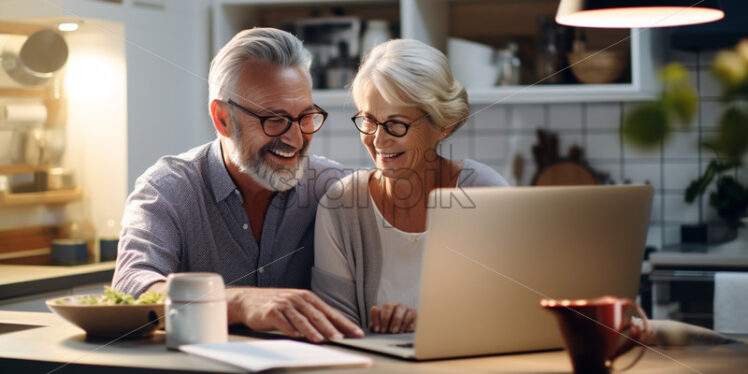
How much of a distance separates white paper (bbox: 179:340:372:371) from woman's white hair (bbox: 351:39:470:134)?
703 millimetres

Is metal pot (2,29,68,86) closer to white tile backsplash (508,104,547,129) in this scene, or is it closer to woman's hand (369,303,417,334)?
white tile backsplash (508,104,547,129)

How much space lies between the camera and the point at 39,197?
2.64 m

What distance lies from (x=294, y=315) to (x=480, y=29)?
198 cm

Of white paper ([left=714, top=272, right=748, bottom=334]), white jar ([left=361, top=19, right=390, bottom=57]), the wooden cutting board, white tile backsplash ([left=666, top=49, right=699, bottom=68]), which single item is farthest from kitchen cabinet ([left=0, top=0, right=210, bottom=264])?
white paper ([left=714, top=272, right=748, bottom=334])

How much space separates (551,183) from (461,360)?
1882mm

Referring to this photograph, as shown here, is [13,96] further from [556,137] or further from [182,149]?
[556,137]

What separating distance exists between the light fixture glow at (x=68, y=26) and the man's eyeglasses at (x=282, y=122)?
45.6 inches

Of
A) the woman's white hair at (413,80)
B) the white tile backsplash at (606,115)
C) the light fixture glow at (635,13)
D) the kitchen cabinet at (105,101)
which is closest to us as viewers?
the light fixture glow at (635,13)

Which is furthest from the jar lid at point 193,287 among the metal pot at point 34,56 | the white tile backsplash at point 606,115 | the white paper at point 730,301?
the white tile backsplash at point 606,115

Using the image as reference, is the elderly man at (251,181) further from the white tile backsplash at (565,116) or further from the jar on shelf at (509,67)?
the white tile backsplash at (565,116)

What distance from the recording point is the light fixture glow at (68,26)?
2676 mm

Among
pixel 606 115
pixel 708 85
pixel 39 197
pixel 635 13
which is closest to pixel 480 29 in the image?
pixel 606 115

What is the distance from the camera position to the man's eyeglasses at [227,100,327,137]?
1.73 m

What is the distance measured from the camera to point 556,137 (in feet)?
9.50
